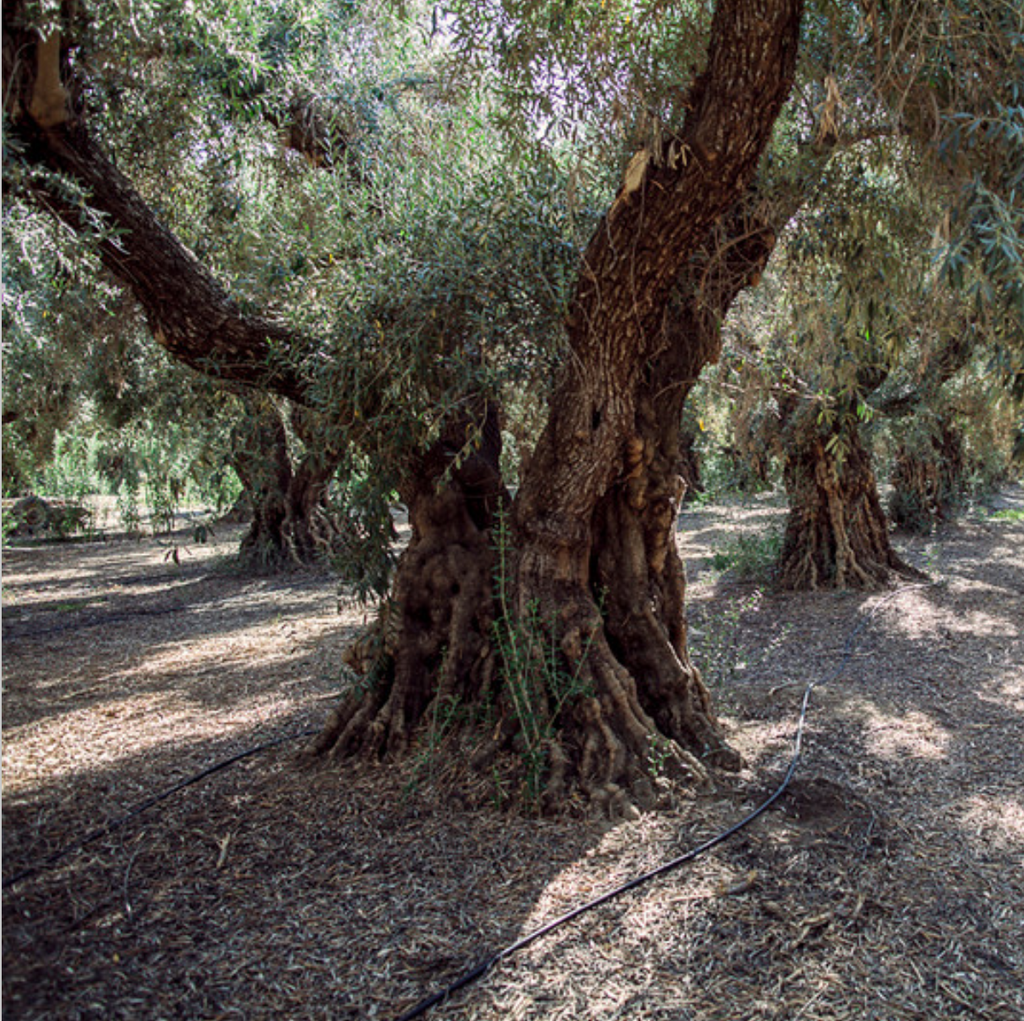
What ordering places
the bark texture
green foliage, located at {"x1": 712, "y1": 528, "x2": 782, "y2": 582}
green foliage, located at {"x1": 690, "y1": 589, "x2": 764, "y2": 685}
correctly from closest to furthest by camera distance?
1. the bark texture
2. green foliage, located at {"x1": 690, "y1": 589, "x2": 764, "y2": 685}
3. green foliage, located at {"x1": 712, "y1": 528, "x2": 782, "y2": 582}

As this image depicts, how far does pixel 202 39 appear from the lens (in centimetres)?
389

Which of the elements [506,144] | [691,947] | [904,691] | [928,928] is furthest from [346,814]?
[904,691]

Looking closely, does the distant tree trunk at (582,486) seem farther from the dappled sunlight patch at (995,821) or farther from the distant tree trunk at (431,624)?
the dappled sunlight patch at (995,821)

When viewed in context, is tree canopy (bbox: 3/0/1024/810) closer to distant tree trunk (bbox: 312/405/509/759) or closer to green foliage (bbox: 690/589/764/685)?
distant tree trunk (bbox: 312/405/509/759)

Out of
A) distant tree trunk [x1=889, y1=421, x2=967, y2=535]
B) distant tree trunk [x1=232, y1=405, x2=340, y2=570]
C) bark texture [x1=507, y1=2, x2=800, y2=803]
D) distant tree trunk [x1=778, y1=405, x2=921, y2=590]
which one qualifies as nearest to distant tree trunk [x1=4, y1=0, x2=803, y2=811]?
bark texture [x1=507, y1=2, x2=800, y2=803]

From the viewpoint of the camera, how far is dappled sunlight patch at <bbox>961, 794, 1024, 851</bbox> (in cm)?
340

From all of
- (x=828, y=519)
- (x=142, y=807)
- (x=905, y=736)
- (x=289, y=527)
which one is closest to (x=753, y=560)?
(x=828, y=519)

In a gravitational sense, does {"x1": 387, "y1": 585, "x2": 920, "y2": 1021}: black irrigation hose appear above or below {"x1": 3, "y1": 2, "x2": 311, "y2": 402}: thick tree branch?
below

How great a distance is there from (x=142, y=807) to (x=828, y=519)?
6.72 meters

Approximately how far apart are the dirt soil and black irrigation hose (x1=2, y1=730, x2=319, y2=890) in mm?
29

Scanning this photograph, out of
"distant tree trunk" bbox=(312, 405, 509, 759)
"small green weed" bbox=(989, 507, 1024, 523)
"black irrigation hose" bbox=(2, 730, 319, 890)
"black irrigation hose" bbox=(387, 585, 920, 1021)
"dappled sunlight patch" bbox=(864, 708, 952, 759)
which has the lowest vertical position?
"dappled sunlight patch" bbox=(864, 708, 952, 759)

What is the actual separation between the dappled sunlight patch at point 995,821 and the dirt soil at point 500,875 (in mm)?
11

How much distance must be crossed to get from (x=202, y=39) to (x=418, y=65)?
2.35 meters

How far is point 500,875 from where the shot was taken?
3.10 metres
